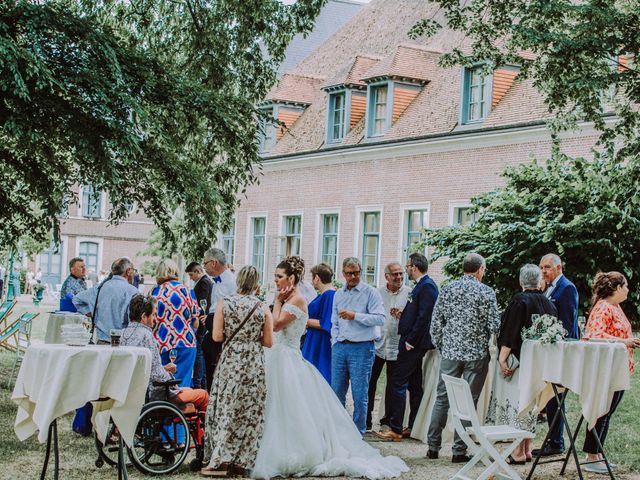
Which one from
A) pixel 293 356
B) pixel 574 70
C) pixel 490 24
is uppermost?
pixel 490 24

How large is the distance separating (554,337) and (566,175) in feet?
36.9

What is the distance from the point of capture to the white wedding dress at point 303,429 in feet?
31.3

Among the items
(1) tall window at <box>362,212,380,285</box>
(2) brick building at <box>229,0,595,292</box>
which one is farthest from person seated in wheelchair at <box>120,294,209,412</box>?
(1) tall window at <box>362,212,380,285</box>

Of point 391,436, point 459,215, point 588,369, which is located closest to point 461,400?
point 588,369

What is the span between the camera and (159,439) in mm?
9469

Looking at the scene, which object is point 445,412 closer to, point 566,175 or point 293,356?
point 293,356

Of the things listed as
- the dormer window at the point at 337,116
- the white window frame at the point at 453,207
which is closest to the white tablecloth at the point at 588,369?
the white window frame at the point at 453,207

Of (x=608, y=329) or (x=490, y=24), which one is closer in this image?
(x=608, y=329)

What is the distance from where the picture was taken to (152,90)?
13469 mm

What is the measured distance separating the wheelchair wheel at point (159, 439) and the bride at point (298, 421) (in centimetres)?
71

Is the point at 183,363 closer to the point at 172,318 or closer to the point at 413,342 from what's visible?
the point at 172,318

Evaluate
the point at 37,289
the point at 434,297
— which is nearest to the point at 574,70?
the point at 434,297

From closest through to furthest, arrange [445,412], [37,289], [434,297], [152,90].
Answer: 1. [445,412]
2. [434,297]
3. [152,90]
4. [37,289]

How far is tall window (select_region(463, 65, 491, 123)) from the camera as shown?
27719 mm
